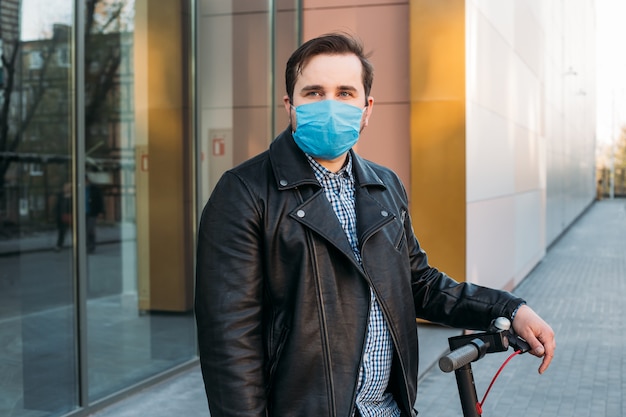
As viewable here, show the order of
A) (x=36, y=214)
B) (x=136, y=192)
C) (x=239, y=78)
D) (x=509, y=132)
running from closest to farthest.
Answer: (x=36, y=214), (x=136, y=192), (x=239, y=78), (x=509, y=132)

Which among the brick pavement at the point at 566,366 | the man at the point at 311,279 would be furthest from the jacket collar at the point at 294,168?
the brick pavement at the point at 566,366

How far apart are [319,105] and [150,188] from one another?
4.92 meters

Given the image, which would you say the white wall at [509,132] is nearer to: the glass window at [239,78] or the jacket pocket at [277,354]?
the glass window at [239,78]

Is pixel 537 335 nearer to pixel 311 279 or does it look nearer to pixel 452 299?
pixel 452 299

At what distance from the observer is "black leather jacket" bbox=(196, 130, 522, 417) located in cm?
206

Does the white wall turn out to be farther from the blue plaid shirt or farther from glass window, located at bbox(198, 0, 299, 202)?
the blue plaid shirt

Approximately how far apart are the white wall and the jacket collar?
22.7 feet

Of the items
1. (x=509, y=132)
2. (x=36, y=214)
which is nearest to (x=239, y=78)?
(x=36, y=214)

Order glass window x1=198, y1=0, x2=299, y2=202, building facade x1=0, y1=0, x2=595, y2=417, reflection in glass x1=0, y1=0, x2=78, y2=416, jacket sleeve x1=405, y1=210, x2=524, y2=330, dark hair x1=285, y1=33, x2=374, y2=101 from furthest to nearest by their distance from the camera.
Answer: glass window x1=198, y1=0, x2=299, y2=202
building facade x1=0, y1=0, x2=595, y2=417
reflection in glass x1=0, y1=0, x2=78, y2=416
jacket sleeve x1=405, y1=210, x2=524, y2=330
dark hair x1=285, y1=33, x2=374, y2=101

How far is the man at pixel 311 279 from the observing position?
2.07 meters

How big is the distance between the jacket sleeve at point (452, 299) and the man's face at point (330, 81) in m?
0.46

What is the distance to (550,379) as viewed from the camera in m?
7.41

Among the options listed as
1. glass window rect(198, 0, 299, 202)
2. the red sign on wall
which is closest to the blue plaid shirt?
glass window rect(198, 0, 299, 202)

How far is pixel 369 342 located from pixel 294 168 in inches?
19.8
